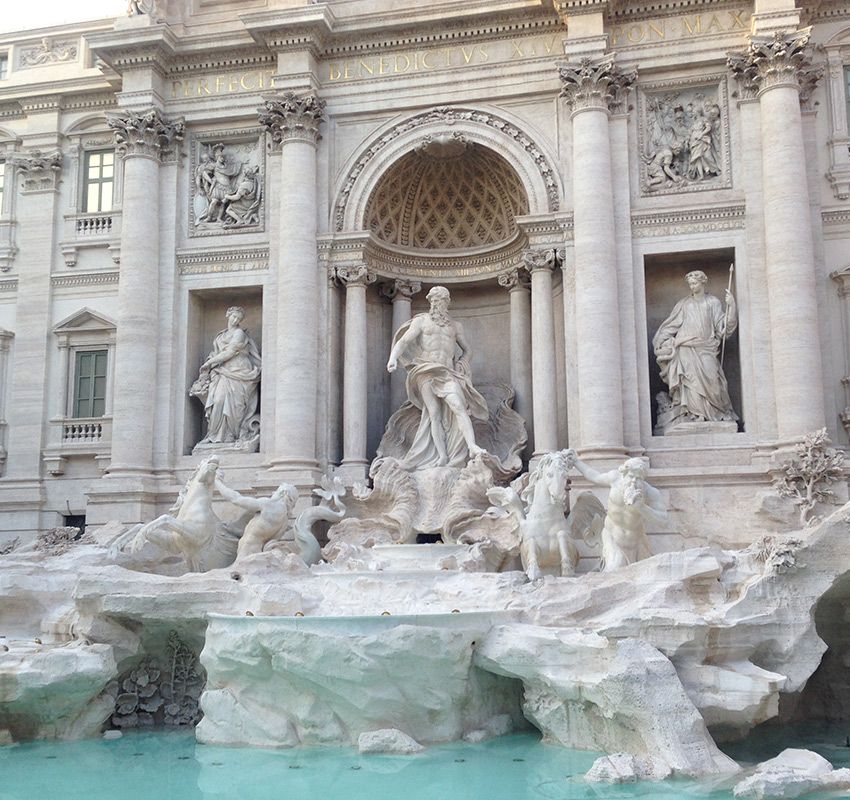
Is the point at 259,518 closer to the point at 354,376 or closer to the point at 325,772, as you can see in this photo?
the point at 354,376

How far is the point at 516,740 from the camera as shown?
12.0 m

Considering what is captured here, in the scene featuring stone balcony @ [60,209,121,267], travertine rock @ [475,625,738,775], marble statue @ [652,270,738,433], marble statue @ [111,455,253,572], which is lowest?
travertine rock @ [475,625,738,775]

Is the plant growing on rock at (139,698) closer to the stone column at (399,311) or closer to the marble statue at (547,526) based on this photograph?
the marble statue at (547,526)

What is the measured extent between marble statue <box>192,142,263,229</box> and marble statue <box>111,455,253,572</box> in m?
6.14

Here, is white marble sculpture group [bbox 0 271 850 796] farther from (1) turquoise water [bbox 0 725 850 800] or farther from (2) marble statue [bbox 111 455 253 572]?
(1) turquoise water [bbox 0 725 850 800]

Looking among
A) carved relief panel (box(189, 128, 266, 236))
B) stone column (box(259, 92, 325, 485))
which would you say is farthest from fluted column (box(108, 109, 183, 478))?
stone column (box(259, 92, 325, 485))

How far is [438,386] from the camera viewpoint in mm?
18484

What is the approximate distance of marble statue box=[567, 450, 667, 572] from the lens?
13805 millimetres

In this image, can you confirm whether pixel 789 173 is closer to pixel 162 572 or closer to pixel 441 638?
pixel 441 638

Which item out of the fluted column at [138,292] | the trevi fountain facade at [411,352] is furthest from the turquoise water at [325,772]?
the fluted column at [138,292]

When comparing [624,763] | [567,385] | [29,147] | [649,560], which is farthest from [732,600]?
[29,147]

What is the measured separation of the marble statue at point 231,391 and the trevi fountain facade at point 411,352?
0.19 ft

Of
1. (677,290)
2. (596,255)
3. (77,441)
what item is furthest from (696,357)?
(77,441)

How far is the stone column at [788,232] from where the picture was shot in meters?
17.0
